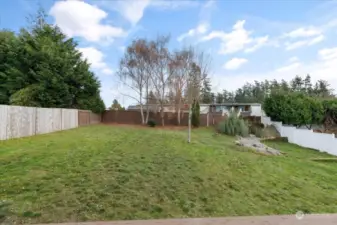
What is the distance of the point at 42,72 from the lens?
2134cm

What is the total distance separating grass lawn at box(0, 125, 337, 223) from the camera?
3.85 meters

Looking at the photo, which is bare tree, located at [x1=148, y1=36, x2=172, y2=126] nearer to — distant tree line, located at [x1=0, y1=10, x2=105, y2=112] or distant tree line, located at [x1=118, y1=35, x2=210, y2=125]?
distant tree line, located at [x1=118, y1=35, x2=210, y2=125]

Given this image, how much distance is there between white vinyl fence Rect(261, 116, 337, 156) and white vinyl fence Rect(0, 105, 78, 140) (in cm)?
1555

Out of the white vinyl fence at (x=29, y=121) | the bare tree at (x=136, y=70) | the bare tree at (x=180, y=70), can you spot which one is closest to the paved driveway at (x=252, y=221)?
the white vinyl fence at (x=29, y=121)

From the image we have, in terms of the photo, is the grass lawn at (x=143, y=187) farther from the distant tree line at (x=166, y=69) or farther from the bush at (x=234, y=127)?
the distant tree line at (x=166, y=69)

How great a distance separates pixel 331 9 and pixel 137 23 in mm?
8021

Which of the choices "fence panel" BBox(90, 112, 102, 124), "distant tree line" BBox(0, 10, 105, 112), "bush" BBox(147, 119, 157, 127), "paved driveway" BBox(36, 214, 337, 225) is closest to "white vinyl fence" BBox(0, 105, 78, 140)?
"distant tree line" BBox(0, 10, 105, 112)

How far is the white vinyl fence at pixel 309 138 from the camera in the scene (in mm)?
15173

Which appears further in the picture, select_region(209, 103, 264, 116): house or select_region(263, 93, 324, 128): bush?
select_region(209, 103, 264, 116): house

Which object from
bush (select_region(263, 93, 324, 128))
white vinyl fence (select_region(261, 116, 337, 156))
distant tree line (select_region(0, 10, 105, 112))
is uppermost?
distant tree line (select_region(0, 10, 105, 112))

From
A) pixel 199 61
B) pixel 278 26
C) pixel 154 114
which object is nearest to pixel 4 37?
pixel 154 114

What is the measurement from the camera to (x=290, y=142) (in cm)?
1866

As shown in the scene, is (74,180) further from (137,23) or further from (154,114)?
(154,114)

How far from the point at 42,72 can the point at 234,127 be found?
1567cm
